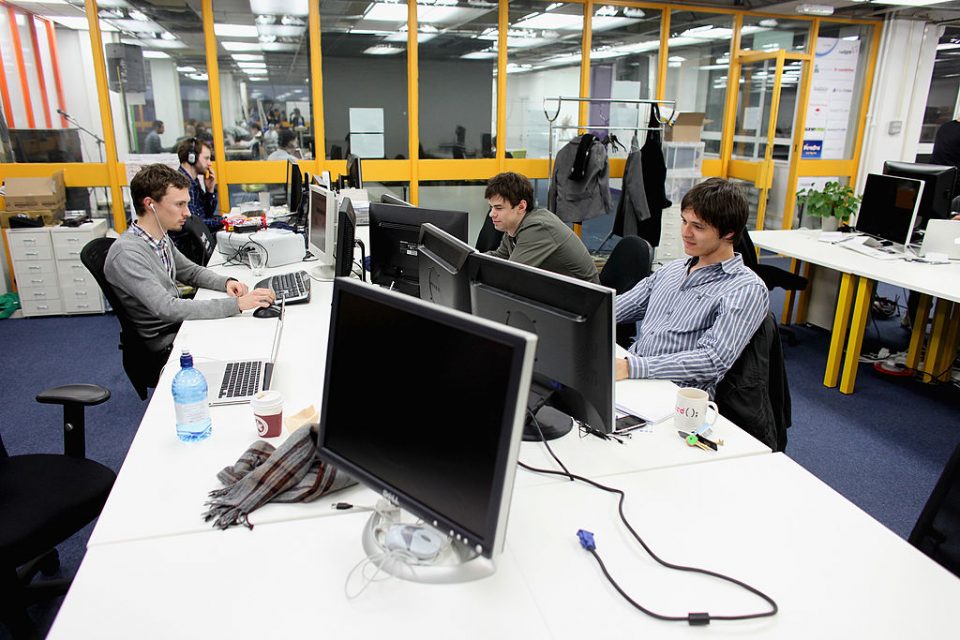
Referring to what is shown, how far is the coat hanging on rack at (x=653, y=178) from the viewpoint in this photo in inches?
240

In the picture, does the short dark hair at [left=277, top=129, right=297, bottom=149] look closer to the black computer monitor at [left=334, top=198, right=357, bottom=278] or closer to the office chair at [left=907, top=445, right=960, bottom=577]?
the black computer monitor at [left=334, top=198, right=357, bottom=278]

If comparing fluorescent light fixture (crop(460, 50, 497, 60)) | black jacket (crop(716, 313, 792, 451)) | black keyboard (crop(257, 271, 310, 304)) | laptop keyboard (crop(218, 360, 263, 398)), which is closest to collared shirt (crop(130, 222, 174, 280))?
black keyboard (crop(257, 271, 310, 304))

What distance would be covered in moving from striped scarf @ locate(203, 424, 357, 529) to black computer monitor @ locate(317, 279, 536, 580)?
0.29 ft

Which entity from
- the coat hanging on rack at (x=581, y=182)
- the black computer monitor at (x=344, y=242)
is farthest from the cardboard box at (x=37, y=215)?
the coat hanging on rack at (x=581, y=182)

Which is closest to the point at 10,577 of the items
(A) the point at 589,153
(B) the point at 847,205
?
(A) the point at 589,153

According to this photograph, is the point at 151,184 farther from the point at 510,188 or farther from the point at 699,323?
the point at 699,323

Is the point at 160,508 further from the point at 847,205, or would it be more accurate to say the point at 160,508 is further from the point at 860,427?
the point at 847,205

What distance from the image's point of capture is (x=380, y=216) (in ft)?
9.93

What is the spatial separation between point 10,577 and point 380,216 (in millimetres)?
1905

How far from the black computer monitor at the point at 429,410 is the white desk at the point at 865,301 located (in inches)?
129

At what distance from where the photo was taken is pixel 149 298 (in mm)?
2697

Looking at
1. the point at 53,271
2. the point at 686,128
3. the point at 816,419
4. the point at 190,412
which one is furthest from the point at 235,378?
the point at 686,128

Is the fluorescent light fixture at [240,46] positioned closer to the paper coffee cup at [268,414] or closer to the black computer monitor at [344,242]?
the black computer monitor at [344,242]

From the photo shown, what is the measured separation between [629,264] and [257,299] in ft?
5.89
